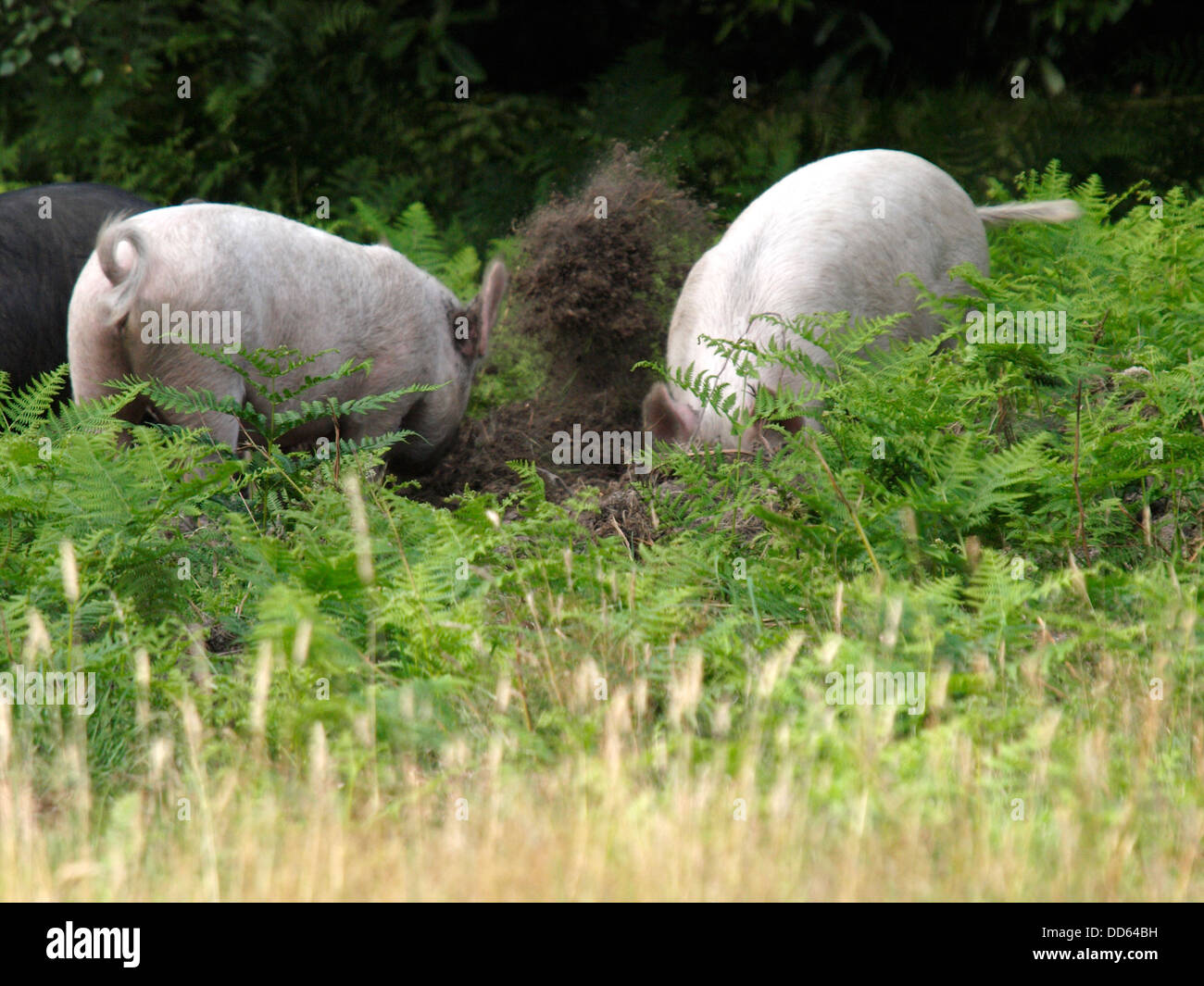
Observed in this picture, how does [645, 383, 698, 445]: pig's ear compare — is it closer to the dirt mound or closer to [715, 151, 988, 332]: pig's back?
[715, 151, 988, 332]: pig's back

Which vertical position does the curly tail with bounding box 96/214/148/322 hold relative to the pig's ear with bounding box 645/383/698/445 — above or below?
above

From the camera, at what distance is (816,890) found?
222 centimetres

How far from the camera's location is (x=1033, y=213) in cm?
658

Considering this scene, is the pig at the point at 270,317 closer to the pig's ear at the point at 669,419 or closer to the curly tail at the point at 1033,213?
the pig's ear at the point at 669,419

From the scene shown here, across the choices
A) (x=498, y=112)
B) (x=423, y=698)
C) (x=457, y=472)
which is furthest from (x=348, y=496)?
(x=498, y=112)

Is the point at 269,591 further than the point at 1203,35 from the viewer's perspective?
No

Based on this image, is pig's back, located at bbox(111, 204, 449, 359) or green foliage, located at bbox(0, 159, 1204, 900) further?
pig's back, located at bbox(111, 204, 449, 359)

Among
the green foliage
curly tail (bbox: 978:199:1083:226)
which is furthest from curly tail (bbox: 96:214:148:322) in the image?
curly tail (bbox: 978:199:1083:226)

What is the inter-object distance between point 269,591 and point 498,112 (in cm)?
785

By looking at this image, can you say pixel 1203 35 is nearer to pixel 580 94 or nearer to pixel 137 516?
pixel 580 94

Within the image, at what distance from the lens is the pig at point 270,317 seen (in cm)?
501

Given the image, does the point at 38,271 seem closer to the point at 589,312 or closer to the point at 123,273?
the point at 123,273

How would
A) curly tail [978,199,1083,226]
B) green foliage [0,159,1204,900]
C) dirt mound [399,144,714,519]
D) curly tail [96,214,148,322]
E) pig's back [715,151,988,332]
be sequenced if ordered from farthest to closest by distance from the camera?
dirt mound [399,144,714,519] < curly tail [978,199,1083,226] < pig's back [715,151,988,332] < curly tail [96,214,148,322] < green foliage [0,159,1204,900]

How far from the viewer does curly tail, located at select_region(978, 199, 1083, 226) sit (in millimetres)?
6473
